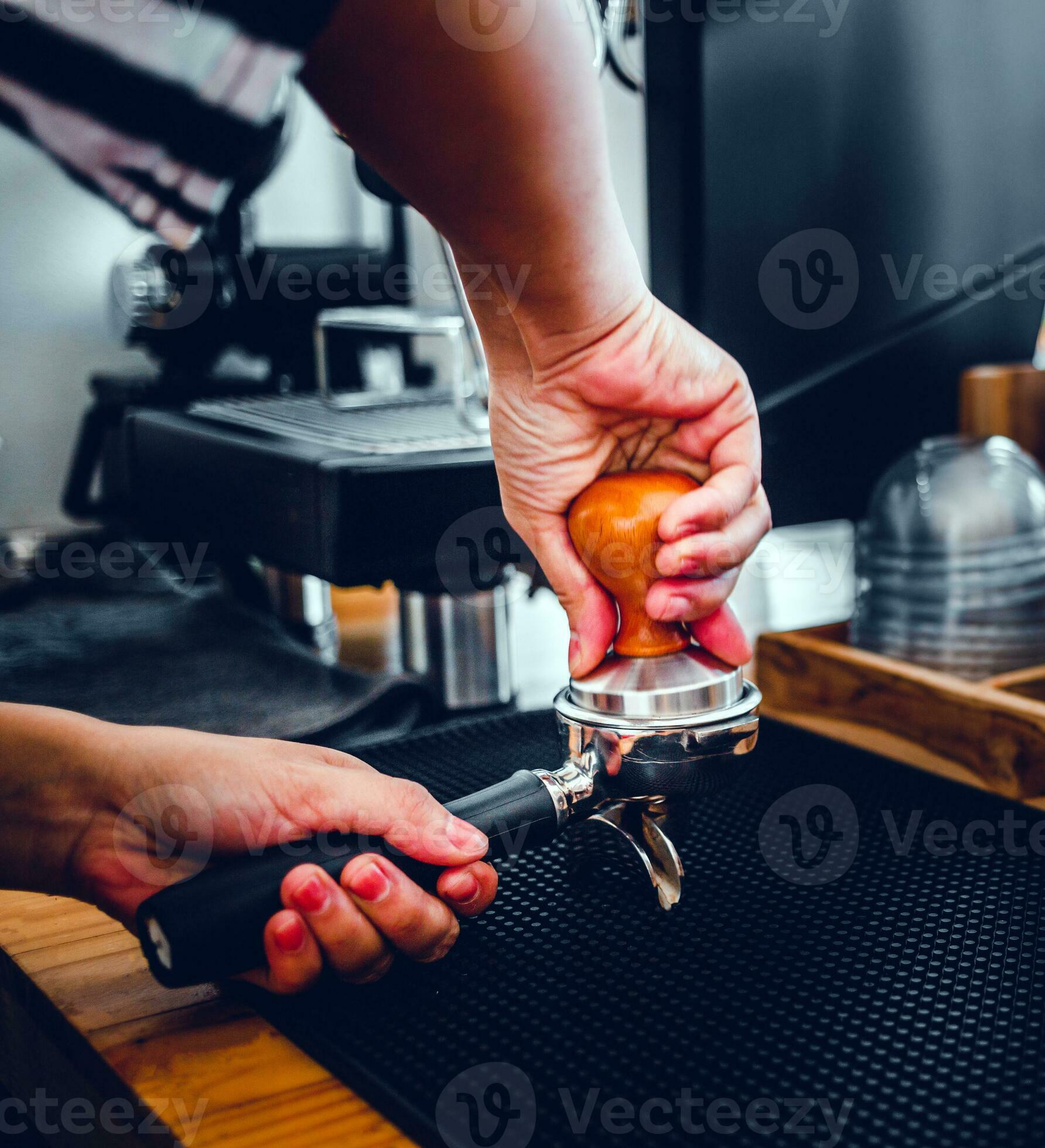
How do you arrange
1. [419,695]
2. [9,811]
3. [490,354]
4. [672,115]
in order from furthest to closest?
[419,695] < [672,115] < [490,354] < [9,811]

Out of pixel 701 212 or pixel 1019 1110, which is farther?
pixel 701 212

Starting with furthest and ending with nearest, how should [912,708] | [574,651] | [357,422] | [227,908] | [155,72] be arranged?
[357,422] < [912,708] < [574,651] < [227,908] < [155,72]

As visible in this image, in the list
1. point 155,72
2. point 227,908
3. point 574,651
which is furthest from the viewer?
point 574,651

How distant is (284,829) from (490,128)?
289 millimetres

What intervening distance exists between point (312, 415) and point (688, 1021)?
0.65 m

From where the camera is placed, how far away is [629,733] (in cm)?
50

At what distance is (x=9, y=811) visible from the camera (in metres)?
0.51

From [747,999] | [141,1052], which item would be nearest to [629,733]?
[747,999]

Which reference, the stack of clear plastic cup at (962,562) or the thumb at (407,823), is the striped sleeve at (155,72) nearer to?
the thumb at (407,823)

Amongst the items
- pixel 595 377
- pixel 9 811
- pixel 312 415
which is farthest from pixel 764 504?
pixel 312 415

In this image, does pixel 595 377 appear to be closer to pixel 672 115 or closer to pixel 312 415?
pixel 672 115

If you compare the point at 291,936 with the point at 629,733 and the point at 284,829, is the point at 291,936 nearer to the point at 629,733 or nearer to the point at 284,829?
the point at 284,829

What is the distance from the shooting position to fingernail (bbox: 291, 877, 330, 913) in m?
0.44

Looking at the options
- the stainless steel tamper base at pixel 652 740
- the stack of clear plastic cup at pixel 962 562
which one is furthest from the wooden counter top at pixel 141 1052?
the stack of clear plastic cup at pixel 962 562
